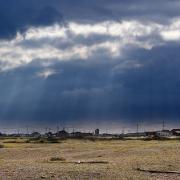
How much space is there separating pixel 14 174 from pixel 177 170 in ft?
35.0

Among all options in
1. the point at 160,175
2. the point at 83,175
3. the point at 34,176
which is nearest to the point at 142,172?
the point at 160,175

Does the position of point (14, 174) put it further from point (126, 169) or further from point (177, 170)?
point (177, 170)

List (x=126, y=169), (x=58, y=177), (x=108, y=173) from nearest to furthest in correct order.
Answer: (x=58, y=177) < (x=108, y=173) < (x=126, y=169)

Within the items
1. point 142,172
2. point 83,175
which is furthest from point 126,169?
point 83,175

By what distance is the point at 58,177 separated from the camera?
99.7 ft

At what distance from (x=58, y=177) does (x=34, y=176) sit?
1.44 metres

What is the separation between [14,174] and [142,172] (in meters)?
7.76

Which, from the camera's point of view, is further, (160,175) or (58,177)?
(160,175)

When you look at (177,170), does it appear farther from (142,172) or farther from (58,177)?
(58,177)

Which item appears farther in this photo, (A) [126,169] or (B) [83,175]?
(A) [126,169]

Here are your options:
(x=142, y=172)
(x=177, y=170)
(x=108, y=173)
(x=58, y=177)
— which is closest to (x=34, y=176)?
(x=58, y=177)

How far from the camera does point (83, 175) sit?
102 feet

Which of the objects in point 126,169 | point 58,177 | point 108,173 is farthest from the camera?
point 126,169

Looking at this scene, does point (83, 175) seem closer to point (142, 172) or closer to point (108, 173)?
point (108, 173)
